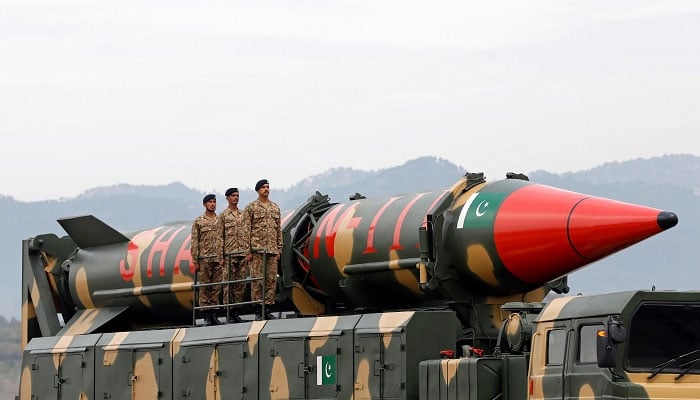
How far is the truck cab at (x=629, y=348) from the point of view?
9.48 m

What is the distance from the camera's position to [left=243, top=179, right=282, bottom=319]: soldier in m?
14.7

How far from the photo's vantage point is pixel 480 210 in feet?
43.1

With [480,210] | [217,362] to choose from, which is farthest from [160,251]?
[480,210]

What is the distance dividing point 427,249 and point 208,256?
129 inches

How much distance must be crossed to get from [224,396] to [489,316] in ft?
9.05

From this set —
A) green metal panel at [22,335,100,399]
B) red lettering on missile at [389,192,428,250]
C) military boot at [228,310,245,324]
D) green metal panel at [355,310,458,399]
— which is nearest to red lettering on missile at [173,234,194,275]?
military boot at [228,310,245,324]

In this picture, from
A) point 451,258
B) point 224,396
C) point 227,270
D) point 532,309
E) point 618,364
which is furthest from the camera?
point 227,270

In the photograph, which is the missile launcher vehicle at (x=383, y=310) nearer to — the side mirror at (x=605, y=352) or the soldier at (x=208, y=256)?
the side mirror at (x=605, y=352)

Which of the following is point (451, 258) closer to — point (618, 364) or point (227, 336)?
point (227, 336)

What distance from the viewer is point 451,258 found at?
13148 mm

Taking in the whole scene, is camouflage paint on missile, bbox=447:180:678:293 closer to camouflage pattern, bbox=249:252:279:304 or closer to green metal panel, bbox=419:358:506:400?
green metal panel, bbox=419:358:506:400

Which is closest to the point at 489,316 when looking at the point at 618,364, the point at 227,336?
the point at 227,336

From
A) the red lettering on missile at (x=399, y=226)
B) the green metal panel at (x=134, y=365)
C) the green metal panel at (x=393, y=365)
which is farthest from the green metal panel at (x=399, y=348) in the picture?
the green metal panel at (x=134, y=365)

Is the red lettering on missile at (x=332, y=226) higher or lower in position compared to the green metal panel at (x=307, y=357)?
higher
